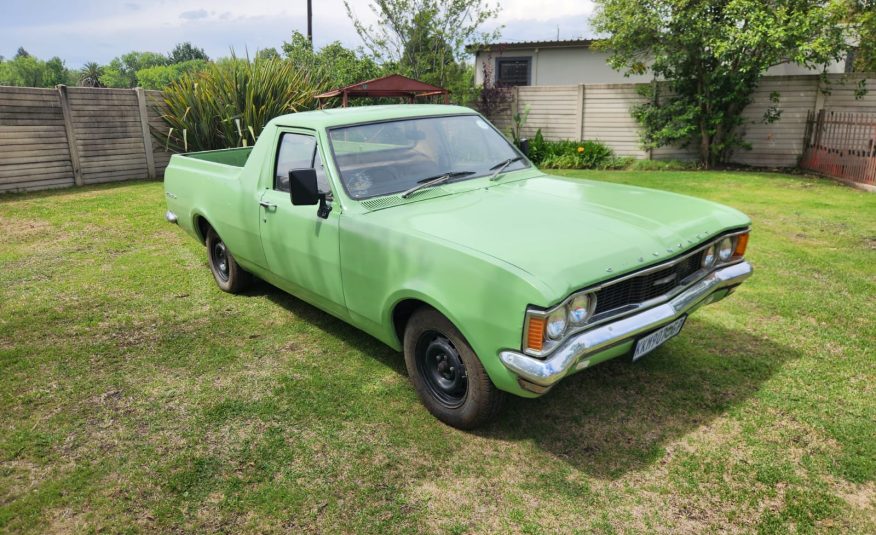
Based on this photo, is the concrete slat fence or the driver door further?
the concrete slat fence

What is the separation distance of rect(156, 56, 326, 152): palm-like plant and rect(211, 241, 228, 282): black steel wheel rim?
728 centimetres

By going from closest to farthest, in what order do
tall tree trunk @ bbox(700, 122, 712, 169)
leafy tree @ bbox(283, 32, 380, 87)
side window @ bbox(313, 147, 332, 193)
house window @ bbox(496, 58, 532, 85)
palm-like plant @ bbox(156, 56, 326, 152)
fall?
side window @ bbox(313, 147, 332, 193)
palm-like plant @ bbox(156, 56, 326, 152)
tall tree trunk @ bbox(700, 122, 712, 169)
leafy tree @ bbox(283, 32, 380, 87)
house window @ bbox(496, 58, 532, 85)

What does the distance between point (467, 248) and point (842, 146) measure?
1159 centimetres

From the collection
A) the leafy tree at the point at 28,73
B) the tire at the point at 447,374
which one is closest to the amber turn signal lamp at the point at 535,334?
the tire at the point at 447,374

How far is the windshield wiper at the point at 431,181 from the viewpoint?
3.81 meters

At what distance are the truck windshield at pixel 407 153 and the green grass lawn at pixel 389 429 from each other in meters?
1.30

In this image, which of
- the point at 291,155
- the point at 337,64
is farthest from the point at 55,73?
the point at 291,155

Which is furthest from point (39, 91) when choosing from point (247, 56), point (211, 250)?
point (211, 250)

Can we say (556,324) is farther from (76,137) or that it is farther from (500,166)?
(76,137)

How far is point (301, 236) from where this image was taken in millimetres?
4051

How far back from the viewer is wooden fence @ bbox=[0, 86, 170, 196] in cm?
1091

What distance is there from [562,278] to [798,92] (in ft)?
41.3

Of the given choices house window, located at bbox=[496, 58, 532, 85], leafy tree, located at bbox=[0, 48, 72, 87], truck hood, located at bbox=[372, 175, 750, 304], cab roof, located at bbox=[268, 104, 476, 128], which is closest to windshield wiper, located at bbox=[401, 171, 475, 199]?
truck hood, located at bbox=[372, 175, 750, 304]

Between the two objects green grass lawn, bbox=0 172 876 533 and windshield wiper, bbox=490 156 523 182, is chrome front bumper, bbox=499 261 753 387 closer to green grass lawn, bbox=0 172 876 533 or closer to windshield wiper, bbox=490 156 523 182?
green grass lawn, bbox=0 172 876 533
